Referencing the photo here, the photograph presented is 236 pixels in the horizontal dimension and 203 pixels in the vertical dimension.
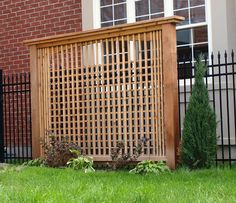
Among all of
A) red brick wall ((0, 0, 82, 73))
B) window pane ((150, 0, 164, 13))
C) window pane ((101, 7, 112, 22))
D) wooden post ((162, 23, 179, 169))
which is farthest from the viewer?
red brick wall ((0, 0, 82, 73))

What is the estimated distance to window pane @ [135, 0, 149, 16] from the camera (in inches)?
431

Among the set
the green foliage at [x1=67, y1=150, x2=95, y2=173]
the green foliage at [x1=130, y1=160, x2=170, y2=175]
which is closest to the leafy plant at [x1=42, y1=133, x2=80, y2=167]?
the green foliage at [x1=67, y1=150, x2=95, y2=173]

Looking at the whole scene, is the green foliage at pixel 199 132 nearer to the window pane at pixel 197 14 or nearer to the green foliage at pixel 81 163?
the green foliage at pixel 81 163

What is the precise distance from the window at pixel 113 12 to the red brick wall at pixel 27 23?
74 centimetres

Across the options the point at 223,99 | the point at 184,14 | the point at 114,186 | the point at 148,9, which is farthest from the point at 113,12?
the point at 114,186

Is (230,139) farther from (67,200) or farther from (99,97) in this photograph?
(67,200)

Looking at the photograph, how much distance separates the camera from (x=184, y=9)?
10344 mm

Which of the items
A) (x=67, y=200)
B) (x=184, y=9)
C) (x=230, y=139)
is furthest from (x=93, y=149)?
(x=67, y=200)

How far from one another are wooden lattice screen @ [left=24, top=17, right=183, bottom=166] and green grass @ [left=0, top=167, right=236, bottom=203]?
3.62ft

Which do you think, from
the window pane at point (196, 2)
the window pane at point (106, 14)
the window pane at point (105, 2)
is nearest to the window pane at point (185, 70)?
the window pane at point (196, 2)

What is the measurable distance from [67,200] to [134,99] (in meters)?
3.99

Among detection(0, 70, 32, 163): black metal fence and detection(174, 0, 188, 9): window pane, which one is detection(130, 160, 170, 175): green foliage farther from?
detection(0, 70, 32, 163): black metal fence

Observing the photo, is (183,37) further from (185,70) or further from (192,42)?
(185,70)

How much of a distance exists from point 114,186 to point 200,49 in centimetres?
465
